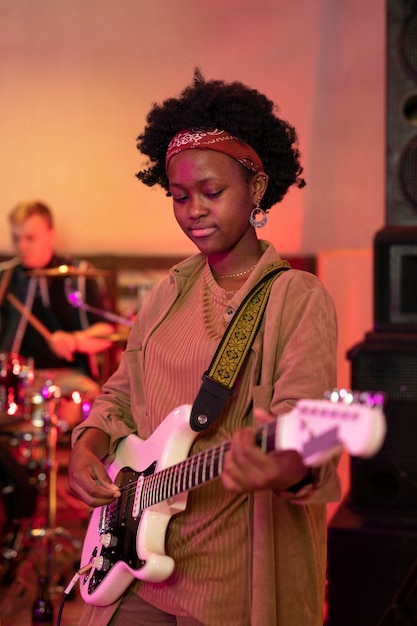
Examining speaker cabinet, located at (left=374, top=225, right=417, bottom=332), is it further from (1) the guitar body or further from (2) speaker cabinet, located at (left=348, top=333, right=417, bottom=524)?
(1) the guitar body

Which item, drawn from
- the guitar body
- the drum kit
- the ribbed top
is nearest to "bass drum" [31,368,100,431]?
the drum kit

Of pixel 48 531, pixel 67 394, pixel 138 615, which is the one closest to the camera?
pixel 138 615

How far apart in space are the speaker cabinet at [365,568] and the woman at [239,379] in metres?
1.44

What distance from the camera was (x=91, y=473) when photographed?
2.24 metres

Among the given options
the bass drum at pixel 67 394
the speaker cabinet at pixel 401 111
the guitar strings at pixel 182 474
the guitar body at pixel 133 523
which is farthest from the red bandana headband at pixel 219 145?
the bass drum at pixel 67 394

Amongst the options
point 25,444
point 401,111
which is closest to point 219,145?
point 401,111

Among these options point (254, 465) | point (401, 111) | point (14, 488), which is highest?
point (401, 111)

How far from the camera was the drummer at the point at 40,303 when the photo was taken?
20.4ft

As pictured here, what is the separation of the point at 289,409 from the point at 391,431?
6.07 ft

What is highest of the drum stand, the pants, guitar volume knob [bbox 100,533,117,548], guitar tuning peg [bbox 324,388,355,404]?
guitar tuning peg [bbox 324,388,355,404]

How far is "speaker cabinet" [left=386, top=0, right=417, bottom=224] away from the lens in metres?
3.83

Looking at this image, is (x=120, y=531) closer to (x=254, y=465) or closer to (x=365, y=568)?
(x=254, y=465)

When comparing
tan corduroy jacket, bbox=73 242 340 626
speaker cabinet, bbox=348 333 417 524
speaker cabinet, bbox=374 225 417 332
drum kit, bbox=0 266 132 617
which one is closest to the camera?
tan corduroy jacket, bbox=73 242 340 626

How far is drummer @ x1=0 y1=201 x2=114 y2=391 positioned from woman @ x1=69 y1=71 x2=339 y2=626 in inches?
150
